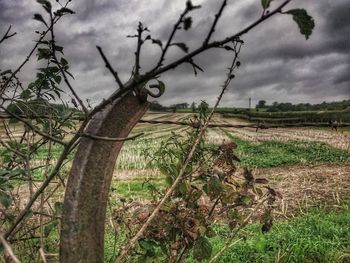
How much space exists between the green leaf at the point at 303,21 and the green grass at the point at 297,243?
3917 mm

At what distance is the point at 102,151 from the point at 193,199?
958 millimetres

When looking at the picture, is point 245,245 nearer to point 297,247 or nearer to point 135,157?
point 297,247

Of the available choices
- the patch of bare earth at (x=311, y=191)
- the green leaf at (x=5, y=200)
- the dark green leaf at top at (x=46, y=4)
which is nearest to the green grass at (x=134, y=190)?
the patch of bare earth at (x=311, y=191)

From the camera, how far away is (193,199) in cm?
190

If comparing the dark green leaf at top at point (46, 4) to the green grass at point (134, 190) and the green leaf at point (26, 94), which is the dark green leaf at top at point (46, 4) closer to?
the green leaf at point (26, 94)

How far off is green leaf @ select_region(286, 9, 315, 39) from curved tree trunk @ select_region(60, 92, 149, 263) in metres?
0.47

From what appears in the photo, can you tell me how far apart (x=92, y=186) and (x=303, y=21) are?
0.63m

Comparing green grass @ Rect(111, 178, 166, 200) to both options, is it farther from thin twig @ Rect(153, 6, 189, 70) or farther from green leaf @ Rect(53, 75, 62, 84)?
thin twig @ Rect(153, 6, 189, 70)

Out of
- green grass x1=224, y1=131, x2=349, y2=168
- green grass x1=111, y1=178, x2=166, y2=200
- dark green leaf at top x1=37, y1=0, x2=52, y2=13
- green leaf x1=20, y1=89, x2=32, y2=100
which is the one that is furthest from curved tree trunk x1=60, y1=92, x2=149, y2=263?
green grass x1=224, y1=131, x2=349, y2=168

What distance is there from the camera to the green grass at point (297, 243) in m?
4.81

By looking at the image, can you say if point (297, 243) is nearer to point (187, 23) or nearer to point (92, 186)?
point (92, 186)

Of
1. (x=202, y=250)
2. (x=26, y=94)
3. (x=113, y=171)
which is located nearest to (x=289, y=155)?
(x=202, y=250)

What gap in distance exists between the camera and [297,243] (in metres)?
5.00

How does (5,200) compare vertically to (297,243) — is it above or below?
above
